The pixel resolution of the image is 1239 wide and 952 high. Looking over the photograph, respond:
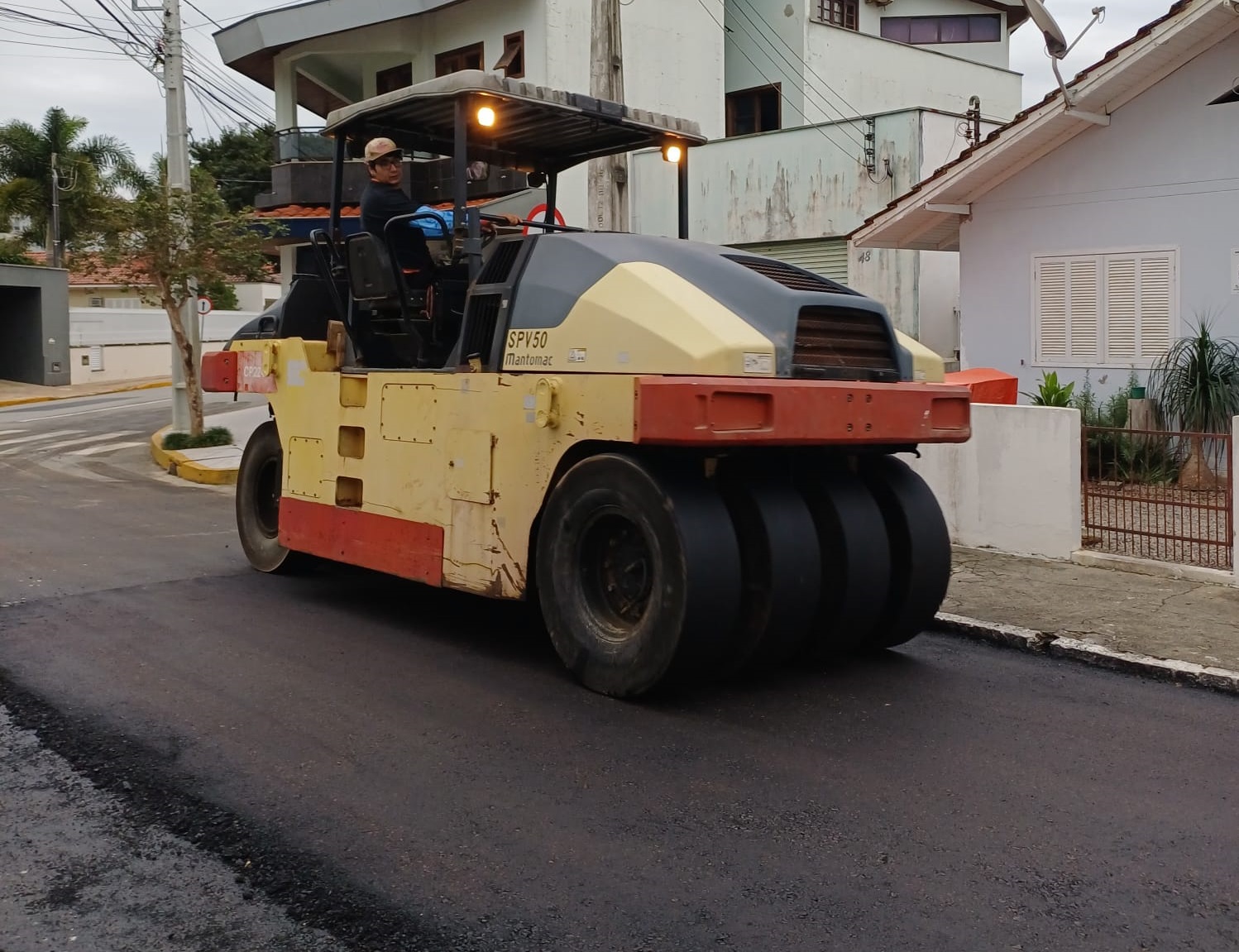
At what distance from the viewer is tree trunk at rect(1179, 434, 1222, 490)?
303 inches

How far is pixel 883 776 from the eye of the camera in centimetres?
445

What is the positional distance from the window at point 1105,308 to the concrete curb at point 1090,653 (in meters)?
6.61

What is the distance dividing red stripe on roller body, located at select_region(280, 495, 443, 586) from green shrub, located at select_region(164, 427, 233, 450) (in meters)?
9.74

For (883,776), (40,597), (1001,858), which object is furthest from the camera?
(40,597)

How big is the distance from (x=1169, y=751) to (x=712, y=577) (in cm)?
186

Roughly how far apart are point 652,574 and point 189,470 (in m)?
10.7

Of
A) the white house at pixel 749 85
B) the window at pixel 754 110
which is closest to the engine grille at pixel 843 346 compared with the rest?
the white house at pixel 749 85

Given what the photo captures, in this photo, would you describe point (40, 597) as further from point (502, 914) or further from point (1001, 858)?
point (1001, 858)

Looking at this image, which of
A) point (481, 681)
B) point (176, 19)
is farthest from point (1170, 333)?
point (176, 19)

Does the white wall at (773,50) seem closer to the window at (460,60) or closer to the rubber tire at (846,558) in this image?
the window at (460,60)

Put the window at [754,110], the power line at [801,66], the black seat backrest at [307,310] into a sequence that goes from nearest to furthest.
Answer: the black seat backrest at [307,310]
the power line at [801,66]
the window at [754,110]

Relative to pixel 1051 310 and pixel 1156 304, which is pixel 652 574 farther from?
pixel 1051 310

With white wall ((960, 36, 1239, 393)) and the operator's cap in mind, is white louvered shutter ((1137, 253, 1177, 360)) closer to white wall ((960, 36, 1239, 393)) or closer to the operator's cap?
white wall ((960, 36, 1239, 393))

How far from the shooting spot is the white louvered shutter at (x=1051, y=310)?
1296 cm
